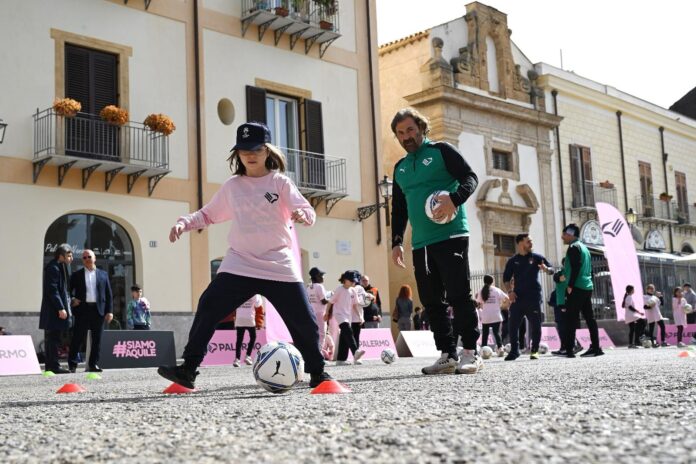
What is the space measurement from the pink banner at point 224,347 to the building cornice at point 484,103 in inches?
510

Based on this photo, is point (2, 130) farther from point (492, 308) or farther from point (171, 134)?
point (492, 308)

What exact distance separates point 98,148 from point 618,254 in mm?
11449

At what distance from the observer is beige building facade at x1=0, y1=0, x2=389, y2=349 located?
17.1 meters

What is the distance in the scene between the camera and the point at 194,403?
484 cm

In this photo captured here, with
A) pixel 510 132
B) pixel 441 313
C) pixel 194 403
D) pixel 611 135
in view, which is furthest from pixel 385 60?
pixel 194 403

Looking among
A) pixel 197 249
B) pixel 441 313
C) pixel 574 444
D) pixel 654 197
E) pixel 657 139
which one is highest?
pixel 657 139

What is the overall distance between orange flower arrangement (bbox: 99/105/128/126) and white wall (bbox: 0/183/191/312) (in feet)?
5.05

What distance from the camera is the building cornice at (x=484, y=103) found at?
2684 centimetres

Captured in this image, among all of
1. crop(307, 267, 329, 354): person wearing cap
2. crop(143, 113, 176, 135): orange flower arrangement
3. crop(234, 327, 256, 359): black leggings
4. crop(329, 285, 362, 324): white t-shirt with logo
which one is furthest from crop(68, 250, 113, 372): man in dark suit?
crop(143, 113, 176, 135): orange flower arrangement

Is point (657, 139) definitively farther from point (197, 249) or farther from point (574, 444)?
point (574, 444)

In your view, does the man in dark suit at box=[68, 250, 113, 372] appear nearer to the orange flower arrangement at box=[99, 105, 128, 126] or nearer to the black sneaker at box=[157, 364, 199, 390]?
the orange flower arrangement at box=[99, 105, 128, 126]

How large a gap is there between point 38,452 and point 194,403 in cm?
184

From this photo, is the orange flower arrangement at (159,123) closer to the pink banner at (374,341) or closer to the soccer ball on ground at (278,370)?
the pink banner at (374,341)

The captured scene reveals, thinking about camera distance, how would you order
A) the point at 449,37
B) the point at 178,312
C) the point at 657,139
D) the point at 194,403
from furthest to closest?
1. the point at 657,139
2. the point at 449,37
3. the point at 178,312
4. the point at 194,403
